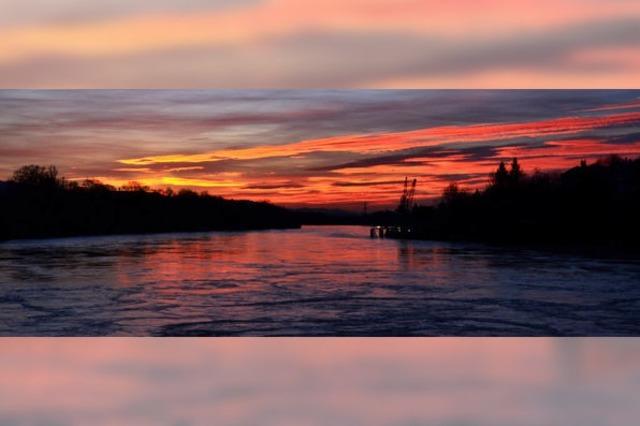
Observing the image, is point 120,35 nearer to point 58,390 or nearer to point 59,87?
point 59,87

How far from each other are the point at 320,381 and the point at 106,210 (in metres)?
2.88

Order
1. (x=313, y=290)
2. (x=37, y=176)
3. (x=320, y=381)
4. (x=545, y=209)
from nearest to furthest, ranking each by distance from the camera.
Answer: (x=320, y=381) < (x=313, y=290) < (x=37, y=176) < (x=545, y=209)

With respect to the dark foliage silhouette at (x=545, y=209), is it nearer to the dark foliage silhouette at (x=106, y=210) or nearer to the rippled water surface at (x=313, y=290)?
the rippled water surface at (x=313, y=290)

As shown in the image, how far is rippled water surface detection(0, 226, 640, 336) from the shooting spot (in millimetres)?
7262

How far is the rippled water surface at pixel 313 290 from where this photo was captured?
7262mm

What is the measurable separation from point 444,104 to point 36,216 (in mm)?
3329

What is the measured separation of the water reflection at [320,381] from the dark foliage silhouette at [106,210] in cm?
96

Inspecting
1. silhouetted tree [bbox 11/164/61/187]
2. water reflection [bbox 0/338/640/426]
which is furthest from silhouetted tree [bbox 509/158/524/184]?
silhouetted tree [bbox 11/164/61/187]

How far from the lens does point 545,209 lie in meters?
7.95

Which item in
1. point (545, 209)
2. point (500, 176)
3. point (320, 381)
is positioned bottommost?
point (320, 381)

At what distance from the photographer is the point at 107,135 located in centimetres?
774

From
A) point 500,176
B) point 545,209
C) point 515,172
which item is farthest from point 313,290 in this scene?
point 545,209

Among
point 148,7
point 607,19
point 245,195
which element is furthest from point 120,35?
point 607,19

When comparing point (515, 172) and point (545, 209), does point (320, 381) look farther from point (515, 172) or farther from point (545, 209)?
point (545, 209)
